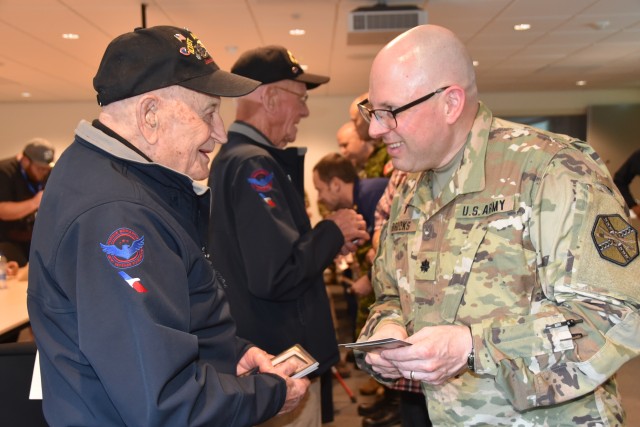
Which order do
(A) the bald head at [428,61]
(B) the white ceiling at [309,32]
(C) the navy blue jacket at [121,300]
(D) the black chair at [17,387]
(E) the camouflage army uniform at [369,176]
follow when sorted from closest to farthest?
(C) the navy blue jacket at [121,300] → (A) the bald head at [428,61] → (D) the black chair at [17,387] → (E) the camouflage army uniform at [369,176] → (B) the white ceiling at [309,32]

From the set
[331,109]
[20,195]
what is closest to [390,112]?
[20,195]

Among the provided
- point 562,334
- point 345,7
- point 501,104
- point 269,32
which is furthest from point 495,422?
point 501,104

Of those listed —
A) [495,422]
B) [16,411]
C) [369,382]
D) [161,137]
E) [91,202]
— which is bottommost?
[369,382]

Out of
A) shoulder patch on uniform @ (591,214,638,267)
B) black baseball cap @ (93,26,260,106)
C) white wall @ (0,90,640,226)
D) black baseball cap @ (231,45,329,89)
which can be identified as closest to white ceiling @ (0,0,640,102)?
white wall @ (0,90,640,226)

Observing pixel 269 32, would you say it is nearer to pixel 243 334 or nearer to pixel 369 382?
pixel 369 382

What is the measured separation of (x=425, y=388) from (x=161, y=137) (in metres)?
0.88

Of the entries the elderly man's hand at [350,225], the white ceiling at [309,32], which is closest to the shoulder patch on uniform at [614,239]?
the elderly man's hand at [350,225]

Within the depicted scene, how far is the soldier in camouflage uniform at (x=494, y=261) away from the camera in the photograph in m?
1.17

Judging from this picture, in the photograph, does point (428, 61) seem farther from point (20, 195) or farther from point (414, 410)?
point (20, 195)

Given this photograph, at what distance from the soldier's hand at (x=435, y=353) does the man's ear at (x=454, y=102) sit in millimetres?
507

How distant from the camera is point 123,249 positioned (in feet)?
3.43

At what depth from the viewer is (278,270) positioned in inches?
75.0

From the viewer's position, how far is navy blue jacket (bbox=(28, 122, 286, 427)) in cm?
103

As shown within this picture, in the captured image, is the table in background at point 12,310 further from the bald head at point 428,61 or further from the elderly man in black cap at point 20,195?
the bald head at point 428,61
